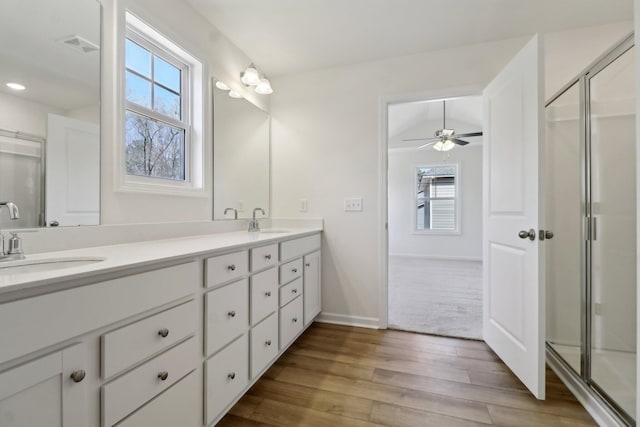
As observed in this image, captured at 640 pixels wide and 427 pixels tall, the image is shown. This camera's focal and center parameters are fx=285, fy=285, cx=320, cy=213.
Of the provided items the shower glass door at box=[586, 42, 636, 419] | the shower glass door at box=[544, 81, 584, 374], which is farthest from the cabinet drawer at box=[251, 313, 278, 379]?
the shower glass door at box=[544, 81, 584, 374]

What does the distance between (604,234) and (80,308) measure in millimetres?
2456

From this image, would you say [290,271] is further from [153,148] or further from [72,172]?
[72,172]

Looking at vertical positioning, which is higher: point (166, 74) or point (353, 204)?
point (166, 74)

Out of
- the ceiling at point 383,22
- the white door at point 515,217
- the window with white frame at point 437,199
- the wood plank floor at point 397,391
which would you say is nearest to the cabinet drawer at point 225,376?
the wood plank floor at point 397,391

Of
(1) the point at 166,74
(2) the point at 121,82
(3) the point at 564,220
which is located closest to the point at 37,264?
(2) the point at 121,82

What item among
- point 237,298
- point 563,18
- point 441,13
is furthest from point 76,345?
point 563,18

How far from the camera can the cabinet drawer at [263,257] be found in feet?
5.12

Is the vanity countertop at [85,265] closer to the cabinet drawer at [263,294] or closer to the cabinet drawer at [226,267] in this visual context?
the cabinet drawer at [226,267]

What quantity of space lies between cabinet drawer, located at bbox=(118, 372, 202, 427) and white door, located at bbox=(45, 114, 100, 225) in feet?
2.79

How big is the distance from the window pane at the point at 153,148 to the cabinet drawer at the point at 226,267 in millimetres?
777

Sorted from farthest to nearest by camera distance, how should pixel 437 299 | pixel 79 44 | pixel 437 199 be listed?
pixel 437 199 < pixel 437 299 < pixel 79 44

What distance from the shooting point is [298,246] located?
2137 millimetres

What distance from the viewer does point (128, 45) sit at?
5.24ft

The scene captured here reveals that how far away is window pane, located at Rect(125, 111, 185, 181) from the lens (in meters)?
1.58
